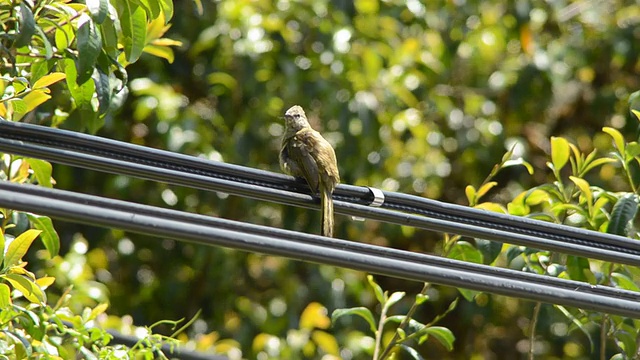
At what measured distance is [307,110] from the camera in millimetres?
6977

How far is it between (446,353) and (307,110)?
103 inches

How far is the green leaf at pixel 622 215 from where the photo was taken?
3.97 meters

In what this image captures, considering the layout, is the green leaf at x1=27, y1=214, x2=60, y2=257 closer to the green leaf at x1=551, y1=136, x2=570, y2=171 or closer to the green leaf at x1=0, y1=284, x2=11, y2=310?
the green leaf at x1=0, y1=284, x2=11, y2=310

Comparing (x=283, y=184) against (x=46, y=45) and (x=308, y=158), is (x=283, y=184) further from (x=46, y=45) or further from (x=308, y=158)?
(x=308, y=158)

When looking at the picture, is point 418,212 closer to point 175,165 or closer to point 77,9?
point 175,165

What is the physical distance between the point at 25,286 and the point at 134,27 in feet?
2.98

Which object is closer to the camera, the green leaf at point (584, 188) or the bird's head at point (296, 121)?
the green leaf at point (584, 188)

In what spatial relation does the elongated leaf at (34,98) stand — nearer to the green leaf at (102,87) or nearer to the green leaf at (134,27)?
the green leaf at (102,87)

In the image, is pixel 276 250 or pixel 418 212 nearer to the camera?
pixel 276 250

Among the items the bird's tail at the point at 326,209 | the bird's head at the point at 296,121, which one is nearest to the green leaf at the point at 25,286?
the bird's tail at the point at 326,209

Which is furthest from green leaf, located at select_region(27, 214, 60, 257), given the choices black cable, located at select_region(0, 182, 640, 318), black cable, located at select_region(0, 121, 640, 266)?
black cable, located at select_region(0, 182, 640, 318)

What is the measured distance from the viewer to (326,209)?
343 centimetres

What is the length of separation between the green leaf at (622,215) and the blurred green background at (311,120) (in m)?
2.83

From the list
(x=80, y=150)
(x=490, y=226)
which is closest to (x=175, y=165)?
(x=80, y=150)
